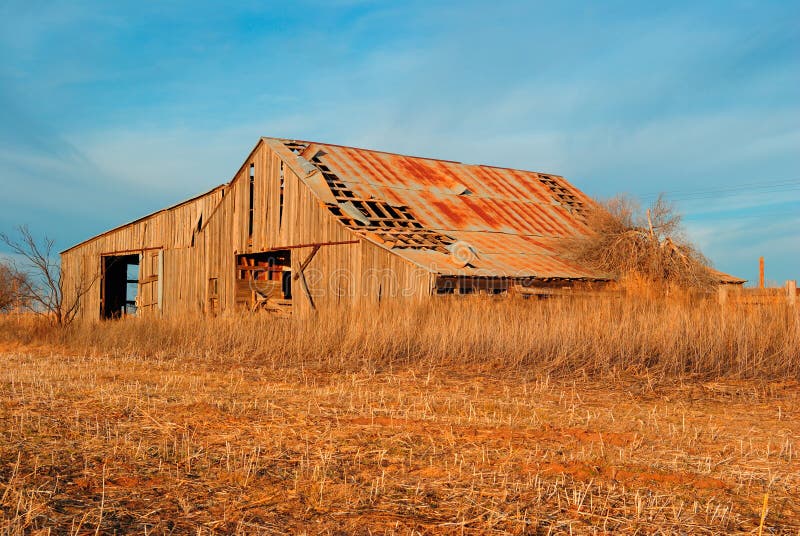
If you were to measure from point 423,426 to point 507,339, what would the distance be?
6288 mm

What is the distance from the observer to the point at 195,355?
50.6 feet

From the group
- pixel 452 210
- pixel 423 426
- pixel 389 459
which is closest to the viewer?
pixel 389 459

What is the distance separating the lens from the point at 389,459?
6258 mm

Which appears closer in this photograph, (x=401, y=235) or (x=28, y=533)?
(x=28, y=533)

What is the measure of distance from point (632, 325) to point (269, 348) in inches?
273

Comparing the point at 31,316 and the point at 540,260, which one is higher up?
the point at 540,260

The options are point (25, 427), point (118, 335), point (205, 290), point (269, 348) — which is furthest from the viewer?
point (205, 290)

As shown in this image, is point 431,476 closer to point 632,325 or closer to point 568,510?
point 568,510

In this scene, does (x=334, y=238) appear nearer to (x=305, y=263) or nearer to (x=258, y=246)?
(x=305, y=263)

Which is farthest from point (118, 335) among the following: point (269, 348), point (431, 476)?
point (431, 476)

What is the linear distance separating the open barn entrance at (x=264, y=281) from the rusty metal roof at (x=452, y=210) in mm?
3619

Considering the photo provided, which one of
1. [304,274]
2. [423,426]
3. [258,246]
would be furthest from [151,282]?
[423,426]

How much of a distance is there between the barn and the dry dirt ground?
849cm

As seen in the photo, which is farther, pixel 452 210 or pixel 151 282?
pixel 151 282
